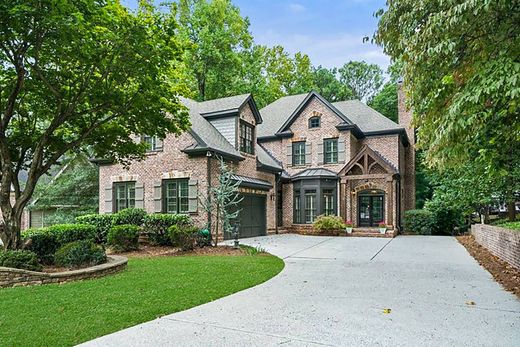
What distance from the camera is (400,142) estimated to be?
21672 millimetres

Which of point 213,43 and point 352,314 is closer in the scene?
point 352,314

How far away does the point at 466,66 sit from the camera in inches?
246

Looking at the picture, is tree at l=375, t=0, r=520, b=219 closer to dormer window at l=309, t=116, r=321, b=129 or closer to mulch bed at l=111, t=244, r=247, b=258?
mulch bed at l=111, t=244, r=247, b=258

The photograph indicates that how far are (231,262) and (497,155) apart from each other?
21.7 ft

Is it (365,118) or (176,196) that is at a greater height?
(365,118)

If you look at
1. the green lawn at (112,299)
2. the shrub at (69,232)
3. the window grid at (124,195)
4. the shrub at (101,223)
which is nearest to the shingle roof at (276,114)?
the window grid at (124,195)

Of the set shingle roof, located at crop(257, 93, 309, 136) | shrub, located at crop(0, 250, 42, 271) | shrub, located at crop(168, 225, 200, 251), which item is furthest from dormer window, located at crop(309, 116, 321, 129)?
shrub, located at crop(0, 250, 42, 271)

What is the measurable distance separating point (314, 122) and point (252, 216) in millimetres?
7328

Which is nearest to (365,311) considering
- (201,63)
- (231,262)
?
(231,262)

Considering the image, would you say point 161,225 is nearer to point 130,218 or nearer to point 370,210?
point 130,218

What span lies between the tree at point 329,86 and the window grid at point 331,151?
63.9ft

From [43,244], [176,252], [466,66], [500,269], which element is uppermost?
[466,66]

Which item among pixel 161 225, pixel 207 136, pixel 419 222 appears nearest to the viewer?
pixel 161 225

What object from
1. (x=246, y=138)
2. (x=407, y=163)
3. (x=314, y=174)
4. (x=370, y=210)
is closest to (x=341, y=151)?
(x=314, y=174)
